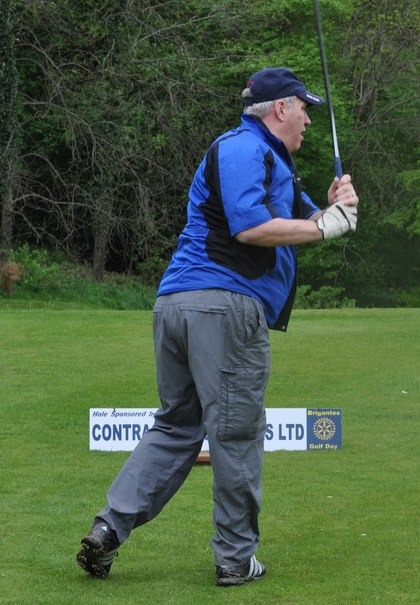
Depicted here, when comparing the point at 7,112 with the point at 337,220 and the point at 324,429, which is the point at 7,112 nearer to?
the point at 324,429

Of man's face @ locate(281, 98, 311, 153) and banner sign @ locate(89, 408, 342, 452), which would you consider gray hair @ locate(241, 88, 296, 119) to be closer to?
man's face @ locate(281, 98, 311, 153)

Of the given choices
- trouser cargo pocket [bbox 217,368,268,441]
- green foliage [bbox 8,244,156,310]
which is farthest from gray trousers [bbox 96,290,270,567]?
green foliage [bbox 8,244,156,310]

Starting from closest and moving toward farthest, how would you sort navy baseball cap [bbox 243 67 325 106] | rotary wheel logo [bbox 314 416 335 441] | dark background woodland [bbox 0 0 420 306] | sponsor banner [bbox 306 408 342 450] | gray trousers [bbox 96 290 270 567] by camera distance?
gray trousers [bbox 96 290 270 567] → navy baseball cap [bbox 243 67 325 106] → sponsor banner [bbox 306 408 342 450] → rotary wheel logo [bbox 314 416 335 441] → dark background woodland [bbox 0 0 420 306]

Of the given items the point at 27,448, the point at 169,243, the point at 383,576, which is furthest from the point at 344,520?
the point at 169,243

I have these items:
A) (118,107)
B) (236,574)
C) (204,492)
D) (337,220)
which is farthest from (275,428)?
(118,107)

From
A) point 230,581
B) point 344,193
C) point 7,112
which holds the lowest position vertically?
point 230,581

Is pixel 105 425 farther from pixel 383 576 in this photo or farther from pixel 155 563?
pixel 383 576

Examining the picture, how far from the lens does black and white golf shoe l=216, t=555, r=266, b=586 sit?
196 inches

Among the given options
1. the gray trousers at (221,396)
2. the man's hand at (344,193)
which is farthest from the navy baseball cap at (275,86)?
the gray trousers at (221,396)

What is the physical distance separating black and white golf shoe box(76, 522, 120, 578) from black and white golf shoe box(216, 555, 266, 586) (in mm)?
429

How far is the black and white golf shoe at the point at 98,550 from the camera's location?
16.4 feet

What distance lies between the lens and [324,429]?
8.02 meters

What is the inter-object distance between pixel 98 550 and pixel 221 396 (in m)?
0.77

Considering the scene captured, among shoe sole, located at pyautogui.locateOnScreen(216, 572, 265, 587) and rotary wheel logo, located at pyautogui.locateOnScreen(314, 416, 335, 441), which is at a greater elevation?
shoe sole, located at pyautogui.locateOnScreen(216, 572, 265, 587)
